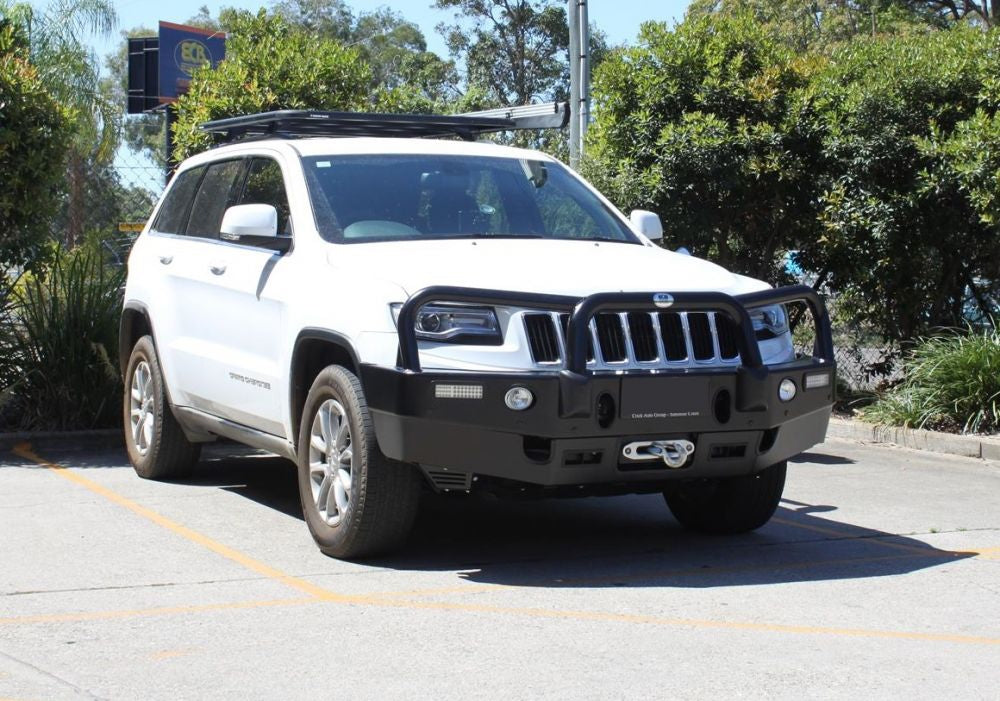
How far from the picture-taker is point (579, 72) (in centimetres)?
1644

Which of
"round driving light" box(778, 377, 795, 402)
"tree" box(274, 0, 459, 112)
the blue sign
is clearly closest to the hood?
"round driving light" box(778, 377, 795, 402)

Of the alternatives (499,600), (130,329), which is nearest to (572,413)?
(499,600)

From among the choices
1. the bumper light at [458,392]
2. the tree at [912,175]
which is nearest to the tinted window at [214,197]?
the bumper light at [458,392]

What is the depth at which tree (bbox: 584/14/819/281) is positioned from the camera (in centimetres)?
1245

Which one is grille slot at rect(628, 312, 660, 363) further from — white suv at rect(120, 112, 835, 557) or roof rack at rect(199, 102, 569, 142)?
roof rack at rect(199, 102, 569, 142)

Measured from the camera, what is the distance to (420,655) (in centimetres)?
511

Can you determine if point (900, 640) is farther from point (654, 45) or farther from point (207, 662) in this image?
point (654, 45)

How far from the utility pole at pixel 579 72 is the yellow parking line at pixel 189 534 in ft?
24.7

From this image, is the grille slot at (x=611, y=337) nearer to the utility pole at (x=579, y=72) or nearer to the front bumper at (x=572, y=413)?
the front bumper at (x=572, y=413)

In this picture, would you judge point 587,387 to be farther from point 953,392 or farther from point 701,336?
point 953,392

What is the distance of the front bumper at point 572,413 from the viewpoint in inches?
237

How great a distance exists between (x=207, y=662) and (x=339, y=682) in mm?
539

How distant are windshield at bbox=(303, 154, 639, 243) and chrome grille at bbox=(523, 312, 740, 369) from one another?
1.25 m

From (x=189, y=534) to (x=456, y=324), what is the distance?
2110 mm
